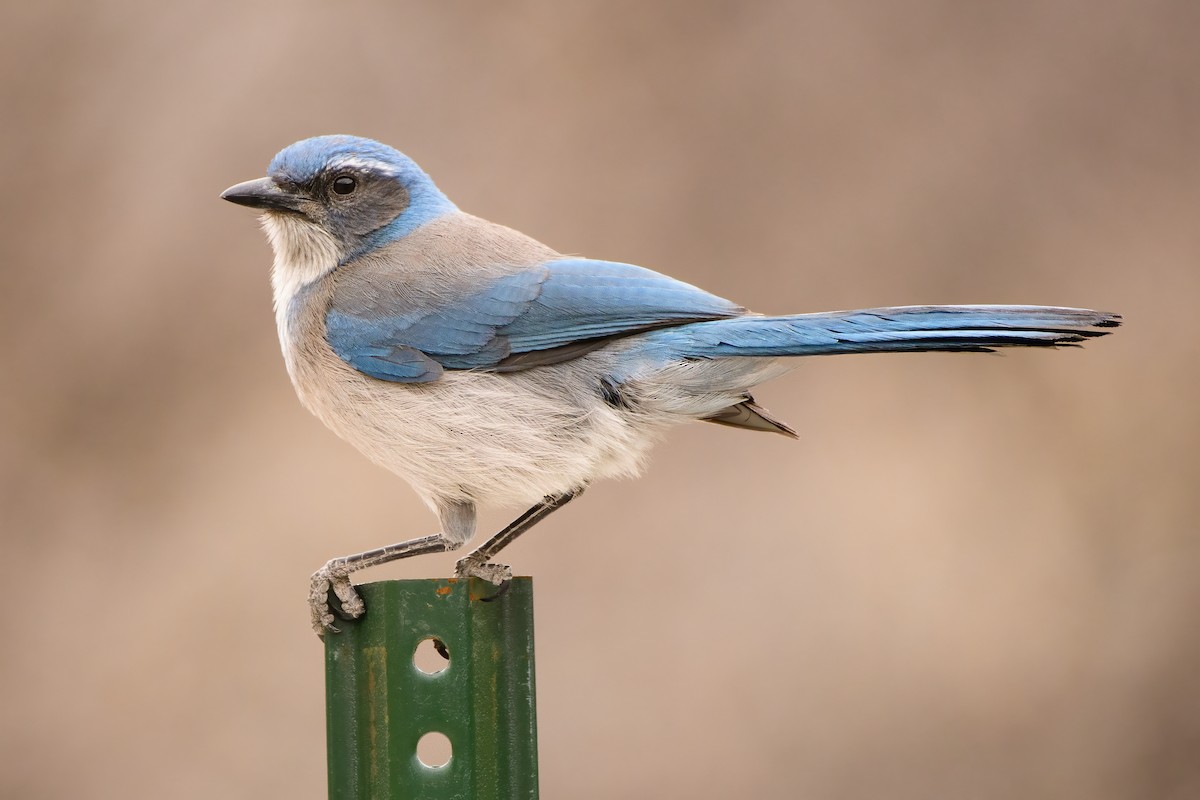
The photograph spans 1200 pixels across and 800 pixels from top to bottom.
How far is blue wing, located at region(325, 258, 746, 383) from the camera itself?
322cm

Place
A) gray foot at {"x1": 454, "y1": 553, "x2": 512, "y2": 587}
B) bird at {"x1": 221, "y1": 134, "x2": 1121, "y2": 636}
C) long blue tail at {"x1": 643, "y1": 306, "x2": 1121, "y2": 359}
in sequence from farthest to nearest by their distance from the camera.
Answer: bird at {"x1": 221, "y1": 134, "x2": 1121, "y2": 636} → gray foot at {"x1": 454, "y1": 553, "x2": 512, "y2": 587} → long blue tail at {"x1": 643, "y1": 306, "x2": 1121, "y2": 359}

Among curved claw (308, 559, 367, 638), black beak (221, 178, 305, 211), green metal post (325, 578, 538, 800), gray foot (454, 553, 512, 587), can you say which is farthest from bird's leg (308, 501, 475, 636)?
black beak (221, 178, 305, 211)

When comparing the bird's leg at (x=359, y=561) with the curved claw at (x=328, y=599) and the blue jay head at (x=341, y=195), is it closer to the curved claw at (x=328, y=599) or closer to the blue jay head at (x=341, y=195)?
the curved claw at (x=328, y=599)

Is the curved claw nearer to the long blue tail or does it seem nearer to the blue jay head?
the long blue tail

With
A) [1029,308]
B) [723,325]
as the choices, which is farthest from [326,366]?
[1029,308]

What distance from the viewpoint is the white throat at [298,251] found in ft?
12.1

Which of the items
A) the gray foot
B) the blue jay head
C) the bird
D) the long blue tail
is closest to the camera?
the long blue tail

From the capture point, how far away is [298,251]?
3715 mm

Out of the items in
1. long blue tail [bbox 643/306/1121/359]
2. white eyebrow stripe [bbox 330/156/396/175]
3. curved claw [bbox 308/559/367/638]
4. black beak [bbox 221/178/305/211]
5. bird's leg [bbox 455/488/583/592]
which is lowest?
curved claw [bbox 308/559/367/638]

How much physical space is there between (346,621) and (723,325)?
3.83 ft

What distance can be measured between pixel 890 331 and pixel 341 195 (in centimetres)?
172

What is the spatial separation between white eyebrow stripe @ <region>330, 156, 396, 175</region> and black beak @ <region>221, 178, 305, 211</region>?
0.15 metres

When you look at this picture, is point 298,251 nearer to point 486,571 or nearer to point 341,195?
point 341,195

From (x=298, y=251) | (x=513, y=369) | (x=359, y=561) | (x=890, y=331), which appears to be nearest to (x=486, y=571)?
(x=359, y=561)
